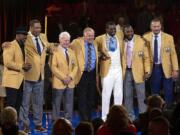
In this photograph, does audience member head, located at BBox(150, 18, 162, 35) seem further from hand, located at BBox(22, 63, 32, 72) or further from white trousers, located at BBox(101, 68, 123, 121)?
hand, located at BBox(22, 63, 32, 72)

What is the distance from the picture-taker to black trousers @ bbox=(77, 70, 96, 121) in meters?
10.1

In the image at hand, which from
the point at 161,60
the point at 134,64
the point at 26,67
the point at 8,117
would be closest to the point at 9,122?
the point at 8,117

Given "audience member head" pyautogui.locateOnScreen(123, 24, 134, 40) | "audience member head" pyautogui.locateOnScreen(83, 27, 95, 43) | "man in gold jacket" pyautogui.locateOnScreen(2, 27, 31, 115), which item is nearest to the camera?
"man in gold jacket" pyautogui.locateOnScreen(2, 27, 31, 115)

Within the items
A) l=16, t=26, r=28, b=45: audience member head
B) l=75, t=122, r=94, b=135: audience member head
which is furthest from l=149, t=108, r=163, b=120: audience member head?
l=16, t=26, r=28, b=45: audience member head

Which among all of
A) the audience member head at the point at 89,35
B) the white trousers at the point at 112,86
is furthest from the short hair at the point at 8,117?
the white trousers at the point at 112,86

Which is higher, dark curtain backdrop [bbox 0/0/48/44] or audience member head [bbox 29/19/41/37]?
dark curtain backdrop [bbox 0/0/48/44]

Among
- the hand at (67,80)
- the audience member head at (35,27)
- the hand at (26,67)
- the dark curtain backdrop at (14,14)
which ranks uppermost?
the dark curtain backdrop at (14,14)

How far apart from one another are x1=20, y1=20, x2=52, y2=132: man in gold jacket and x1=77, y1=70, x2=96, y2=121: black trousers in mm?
656

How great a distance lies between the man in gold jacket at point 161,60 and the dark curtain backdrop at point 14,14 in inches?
156

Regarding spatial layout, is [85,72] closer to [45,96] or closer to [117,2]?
[45,96]

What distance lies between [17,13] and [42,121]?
383 cm

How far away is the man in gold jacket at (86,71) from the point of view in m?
10.1

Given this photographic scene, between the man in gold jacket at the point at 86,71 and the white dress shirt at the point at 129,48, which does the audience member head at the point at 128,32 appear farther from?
the man in gold jacket at the point at 86,71

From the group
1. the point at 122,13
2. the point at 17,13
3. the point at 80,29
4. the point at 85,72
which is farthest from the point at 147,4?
the point at 85,72
